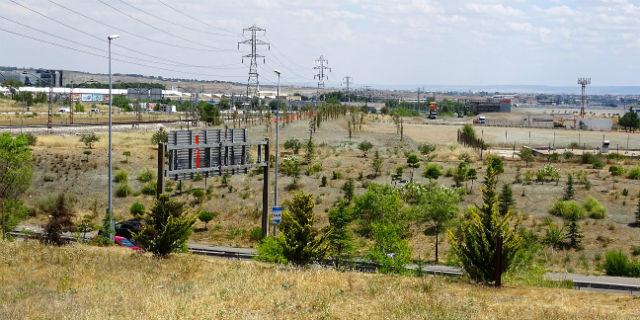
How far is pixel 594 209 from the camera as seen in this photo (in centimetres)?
4662

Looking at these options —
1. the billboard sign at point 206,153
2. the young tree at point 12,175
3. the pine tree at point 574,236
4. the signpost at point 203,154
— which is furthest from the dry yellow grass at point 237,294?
the pine tree at point 574,236

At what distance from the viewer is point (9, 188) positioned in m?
39.9

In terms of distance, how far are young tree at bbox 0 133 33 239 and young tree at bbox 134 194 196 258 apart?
1161 cm

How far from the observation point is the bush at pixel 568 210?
4481 cm

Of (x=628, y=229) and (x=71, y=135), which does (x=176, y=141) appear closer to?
(x=628, y=229)

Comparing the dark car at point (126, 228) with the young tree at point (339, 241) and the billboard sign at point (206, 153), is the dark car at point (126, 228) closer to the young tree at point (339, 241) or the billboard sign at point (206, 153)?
the billboard sign at point (206, 153)

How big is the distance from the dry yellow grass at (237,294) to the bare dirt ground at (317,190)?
15576 mm

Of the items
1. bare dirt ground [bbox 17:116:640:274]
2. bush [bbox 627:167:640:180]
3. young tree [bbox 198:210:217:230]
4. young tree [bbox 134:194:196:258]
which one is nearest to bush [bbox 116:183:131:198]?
bare dirt ground [bbox 17:116:640:274]

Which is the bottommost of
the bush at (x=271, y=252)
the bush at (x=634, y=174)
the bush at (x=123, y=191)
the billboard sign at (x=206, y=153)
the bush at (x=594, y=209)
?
the bush at (x=123, y=191)

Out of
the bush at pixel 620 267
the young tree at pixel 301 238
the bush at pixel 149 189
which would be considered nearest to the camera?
the young tree at pixel 301 238

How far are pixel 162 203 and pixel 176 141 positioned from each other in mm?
5202

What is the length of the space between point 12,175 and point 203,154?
40.0ft

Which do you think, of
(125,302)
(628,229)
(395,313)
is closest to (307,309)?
(395,313)

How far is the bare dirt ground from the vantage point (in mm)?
42094
